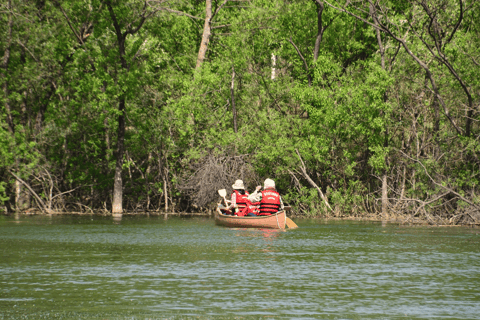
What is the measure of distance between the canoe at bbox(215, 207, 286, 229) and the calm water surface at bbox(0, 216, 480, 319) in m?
1.25

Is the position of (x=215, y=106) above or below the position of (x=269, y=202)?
above

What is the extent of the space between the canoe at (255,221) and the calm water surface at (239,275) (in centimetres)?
125

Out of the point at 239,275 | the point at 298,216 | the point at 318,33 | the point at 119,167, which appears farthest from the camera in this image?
the point at 318,33

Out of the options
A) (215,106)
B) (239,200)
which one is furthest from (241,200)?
(215,106)

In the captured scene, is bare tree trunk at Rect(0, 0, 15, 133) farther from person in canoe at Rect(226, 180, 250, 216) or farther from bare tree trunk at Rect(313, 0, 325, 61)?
bare tree trunk at Rect(313, 0, 325, 61)

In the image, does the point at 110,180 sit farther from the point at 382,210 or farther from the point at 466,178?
the point at 466,178

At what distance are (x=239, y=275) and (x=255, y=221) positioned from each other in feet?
41.0

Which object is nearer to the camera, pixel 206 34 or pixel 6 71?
pixel 6 71

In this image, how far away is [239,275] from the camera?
13961 mm

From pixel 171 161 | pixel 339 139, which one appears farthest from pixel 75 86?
pixel 339 139

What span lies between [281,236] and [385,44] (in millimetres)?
17274

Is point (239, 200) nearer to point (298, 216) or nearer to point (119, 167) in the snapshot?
point (298, 216)

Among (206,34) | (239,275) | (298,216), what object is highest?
(206,34)

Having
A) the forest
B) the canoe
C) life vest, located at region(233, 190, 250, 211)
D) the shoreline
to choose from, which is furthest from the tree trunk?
life vest, located at region(233, 190, 250, 211)
